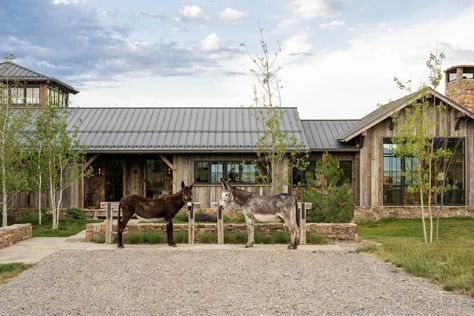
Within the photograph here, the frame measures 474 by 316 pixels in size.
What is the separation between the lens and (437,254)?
1302 cm

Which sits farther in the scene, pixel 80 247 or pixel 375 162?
pixel 375 162

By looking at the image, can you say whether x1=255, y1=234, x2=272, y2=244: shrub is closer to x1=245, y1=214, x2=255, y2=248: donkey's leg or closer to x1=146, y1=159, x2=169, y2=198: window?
x1=245, y1=214, x2=255, y2=248: donkey's leg

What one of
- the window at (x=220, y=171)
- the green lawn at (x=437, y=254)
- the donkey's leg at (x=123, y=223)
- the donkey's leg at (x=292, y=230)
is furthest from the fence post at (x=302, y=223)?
the window at (x=220, y=171)

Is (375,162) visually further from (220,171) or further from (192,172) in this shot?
(192,172)

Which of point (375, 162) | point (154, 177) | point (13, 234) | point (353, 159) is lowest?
point (13, 234)

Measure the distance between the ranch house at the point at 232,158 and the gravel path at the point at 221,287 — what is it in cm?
989

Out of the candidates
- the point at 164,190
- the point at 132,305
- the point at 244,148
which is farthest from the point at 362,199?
the point at 132,305

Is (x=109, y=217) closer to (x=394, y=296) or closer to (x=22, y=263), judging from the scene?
(x=22, y=263)

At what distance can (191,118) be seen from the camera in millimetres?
27469

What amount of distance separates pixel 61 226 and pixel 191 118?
8.59 meters

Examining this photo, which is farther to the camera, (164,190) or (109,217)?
(164,190)

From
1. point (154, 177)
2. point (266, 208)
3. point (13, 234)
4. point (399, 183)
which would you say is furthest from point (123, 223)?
point (399, 183)

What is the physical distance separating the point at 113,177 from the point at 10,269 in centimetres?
1422

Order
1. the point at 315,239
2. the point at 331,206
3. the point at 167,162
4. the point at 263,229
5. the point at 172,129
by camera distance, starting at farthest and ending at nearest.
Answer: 1. the point at 172,129
2. the point at 167,162
3. the point at 331,206
4. the point at 263,229
5. the point at 315,239
